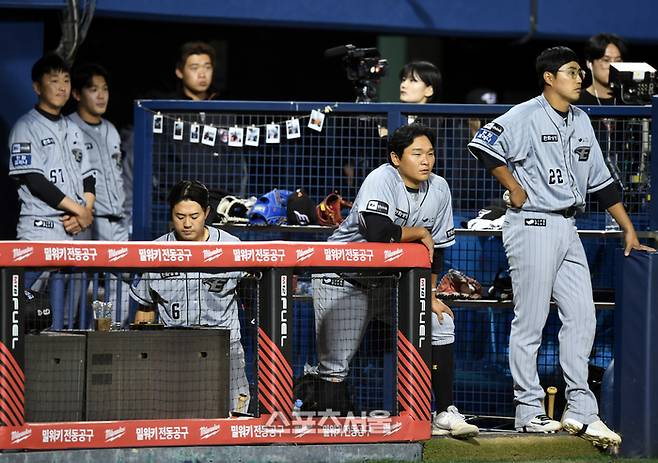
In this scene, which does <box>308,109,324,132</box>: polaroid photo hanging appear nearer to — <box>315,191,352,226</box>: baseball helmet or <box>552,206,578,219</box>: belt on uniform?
<box>315,191,352,226</box>: baseball helmet

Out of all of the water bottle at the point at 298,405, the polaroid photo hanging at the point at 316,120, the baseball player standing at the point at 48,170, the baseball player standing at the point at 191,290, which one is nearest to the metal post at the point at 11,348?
the baseball player standing at the point at 191,290

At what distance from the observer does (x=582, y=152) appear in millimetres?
7109

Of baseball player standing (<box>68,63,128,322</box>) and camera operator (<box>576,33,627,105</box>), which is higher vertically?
camera operator (<box>576,33,627,105</box>)

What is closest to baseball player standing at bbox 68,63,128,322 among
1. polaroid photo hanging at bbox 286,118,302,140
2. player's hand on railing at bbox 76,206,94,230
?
player's hand on railing at bbox 76,206,94,230

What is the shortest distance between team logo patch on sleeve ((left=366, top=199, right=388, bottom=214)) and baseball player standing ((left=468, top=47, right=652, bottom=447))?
2.18ft

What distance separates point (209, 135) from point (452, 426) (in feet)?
9.78

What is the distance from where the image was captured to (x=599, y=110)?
8.15 m

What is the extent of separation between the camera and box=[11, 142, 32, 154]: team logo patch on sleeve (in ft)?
27.7

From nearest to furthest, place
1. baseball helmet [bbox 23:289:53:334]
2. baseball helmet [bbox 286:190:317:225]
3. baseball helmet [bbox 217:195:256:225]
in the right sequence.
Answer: baseball helmet [bbox 23:289:53:334] < baseball helmet [bbox 286:190:317:225] < baseball helmet [bbox 217:195:256:225]

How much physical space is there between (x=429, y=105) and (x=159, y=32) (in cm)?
425

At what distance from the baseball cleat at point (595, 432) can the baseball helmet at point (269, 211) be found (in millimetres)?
2414

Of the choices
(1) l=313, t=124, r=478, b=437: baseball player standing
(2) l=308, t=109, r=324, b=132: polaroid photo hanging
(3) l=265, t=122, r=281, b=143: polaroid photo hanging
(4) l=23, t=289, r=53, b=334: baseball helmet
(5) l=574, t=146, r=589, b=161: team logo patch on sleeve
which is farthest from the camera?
(3) l=265, t=122, r=281, b=143: polaroid photo hanging

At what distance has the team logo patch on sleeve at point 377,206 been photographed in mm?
6727

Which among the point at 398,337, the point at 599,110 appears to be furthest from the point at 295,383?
the point at 599,110
